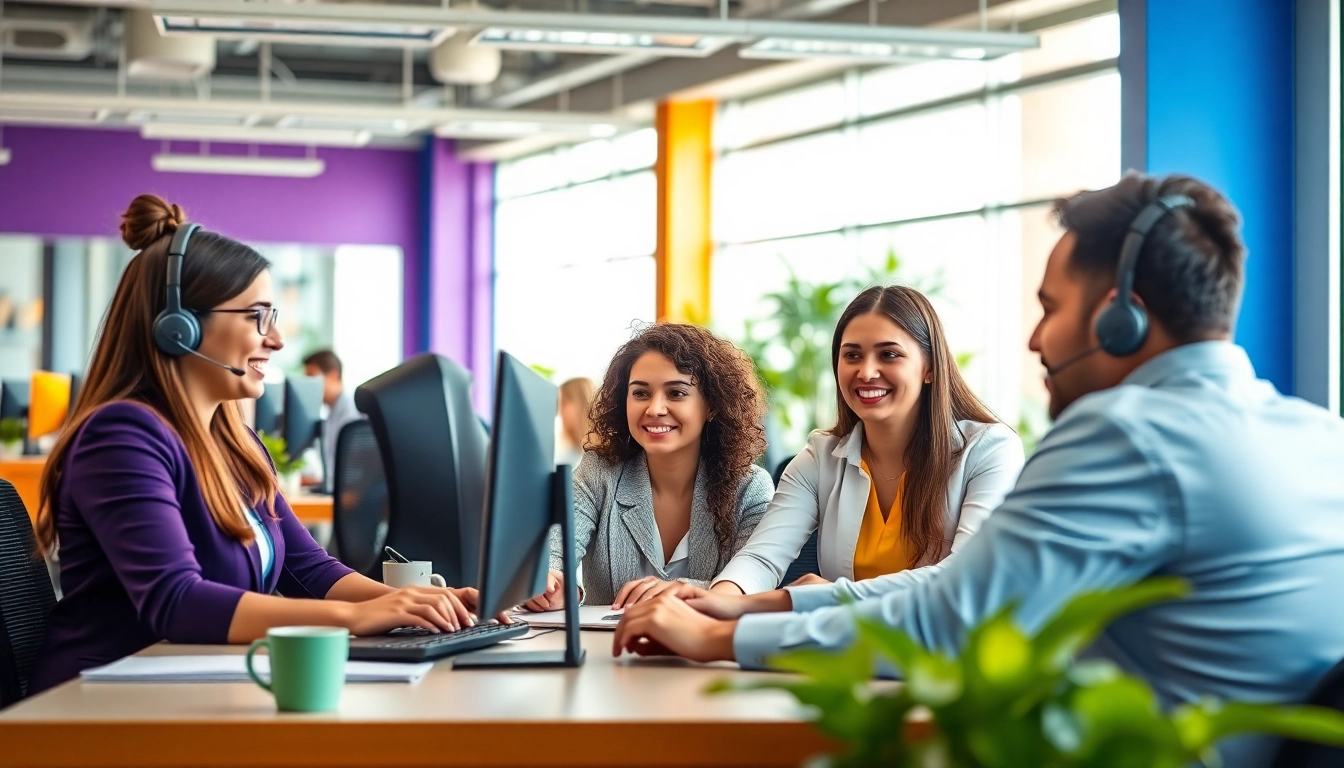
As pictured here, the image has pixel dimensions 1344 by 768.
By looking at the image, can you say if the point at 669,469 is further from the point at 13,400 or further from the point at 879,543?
the point at 13,400

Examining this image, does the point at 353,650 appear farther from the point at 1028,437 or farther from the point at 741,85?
the point at 741,85

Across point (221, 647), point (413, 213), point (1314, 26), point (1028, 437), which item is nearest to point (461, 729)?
point (221, 647)

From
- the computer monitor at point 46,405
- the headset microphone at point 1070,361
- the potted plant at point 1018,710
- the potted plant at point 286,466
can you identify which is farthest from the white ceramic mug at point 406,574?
the computer monitor at point 46,405

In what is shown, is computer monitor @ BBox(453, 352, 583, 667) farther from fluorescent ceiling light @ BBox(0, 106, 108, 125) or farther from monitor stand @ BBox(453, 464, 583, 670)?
fluorescent ceiling light @ BBox(0, 106, 108, 125)

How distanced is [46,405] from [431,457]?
4387 millimetres

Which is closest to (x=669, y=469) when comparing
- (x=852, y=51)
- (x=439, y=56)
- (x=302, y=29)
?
(x=302, y=29)

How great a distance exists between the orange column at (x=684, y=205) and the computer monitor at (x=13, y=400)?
4.55 m

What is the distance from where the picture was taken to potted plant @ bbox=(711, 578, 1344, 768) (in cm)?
90

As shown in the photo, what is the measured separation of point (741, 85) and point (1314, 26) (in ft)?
15.7

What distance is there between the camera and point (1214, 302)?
1.64 meters

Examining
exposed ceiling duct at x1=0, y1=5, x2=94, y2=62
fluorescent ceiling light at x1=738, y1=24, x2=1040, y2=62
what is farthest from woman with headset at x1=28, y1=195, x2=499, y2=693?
exposed ceiling duct at x1=0, y1=5, x2=94, y2=62

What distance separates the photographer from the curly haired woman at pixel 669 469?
9.72ft

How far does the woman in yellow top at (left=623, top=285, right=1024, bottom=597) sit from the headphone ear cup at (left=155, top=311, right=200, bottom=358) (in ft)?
3.39

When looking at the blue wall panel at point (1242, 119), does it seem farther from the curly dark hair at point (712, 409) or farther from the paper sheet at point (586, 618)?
the paper sheet at point (586, 618)
